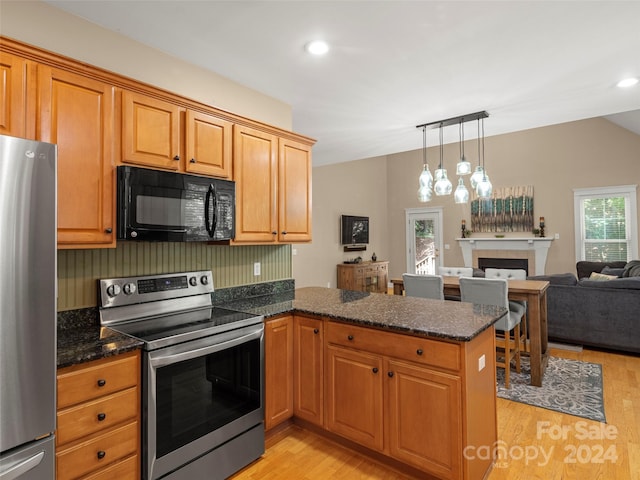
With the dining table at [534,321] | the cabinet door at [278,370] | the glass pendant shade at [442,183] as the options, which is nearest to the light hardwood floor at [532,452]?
the cabinet door at [278,370]

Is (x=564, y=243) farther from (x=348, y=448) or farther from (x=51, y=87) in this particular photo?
(x=51, y=87)

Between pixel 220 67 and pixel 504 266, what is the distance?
25.3 ft

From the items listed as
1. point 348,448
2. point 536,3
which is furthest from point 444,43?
point 348,448

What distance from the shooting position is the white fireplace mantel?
7.75 meters

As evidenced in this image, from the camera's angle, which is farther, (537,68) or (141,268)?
(537,68)

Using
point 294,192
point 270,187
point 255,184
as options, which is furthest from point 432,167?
point 255,184

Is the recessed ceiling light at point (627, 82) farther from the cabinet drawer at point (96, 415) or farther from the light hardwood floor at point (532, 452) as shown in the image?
the cabinet drawer at point (96, 415)

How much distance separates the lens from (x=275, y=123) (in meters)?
3.16

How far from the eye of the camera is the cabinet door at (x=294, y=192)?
2828mm

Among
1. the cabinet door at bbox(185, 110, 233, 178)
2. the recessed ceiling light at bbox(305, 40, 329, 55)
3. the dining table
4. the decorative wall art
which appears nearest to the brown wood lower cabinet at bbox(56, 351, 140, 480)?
the cabinet door at bbox(185, 110, 233, 178)

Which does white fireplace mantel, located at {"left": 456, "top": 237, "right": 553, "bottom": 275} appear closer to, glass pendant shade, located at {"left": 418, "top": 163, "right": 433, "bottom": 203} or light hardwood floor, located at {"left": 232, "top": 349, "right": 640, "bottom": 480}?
glass pendant shade, located at {"left": 418, "top": 163, "right": 433, "bottom": 203}

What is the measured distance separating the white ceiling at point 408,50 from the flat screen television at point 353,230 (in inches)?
180

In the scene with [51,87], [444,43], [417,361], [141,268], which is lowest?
[417,361]

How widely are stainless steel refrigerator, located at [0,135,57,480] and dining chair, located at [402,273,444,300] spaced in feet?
10.9
